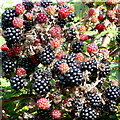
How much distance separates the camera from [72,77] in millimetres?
1622

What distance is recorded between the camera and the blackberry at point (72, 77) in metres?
1.63

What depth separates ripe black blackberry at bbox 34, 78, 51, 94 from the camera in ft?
5.64

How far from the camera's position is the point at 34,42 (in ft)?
6.23

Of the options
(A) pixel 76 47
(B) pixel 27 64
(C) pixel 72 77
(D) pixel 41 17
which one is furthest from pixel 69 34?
(C) pixel 72 77

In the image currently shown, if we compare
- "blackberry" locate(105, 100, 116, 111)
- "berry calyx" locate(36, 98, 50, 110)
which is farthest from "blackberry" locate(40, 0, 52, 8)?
"blackberry" locate(105, 100, 116, 111)

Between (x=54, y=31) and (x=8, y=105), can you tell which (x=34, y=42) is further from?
(x=8, y=105)

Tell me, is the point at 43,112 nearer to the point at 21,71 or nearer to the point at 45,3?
the point at 21,71

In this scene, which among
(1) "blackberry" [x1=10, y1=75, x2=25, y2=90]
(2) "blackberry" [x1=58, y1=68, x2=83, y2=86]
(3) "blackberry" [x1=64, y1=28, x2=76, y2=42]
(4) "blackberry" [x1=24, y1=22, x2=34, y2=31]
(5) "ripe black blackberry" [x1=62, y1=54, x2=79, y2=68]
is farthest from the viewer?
(3) "blackberry" [x1=64, y1=28, x2=76, y2=42]

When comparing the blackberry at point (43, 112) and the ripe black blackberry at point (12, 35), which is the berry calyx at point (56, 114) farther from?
the ripe black blackberry at point (12, 35)

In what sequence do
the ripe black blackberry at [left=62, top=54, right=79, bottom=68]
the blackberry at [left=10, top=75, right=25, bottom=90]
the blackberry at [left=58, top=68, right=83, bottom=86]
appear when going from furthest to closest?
the blackberry at [left=10, top=75, right=25, bottom=90], the ripe black blackberry at [left=62, top=54, right=79, bottom=68], the blackberry at [left=58, top=68, right=83, bottom=86]

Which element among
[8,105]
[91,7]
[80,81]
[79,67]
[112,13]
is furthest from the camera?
[91,7]

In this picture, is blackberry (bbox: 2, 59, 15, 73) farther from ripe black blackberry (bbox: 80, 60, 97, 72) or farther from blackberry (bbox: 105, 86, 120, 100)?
blackberry (bbox: 105, 86, 120, 100)

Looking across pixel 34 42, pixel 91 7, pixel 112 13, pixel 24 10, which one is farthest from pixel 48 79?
pixel 91 7

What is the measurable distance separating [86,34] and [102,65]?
0.69 m
